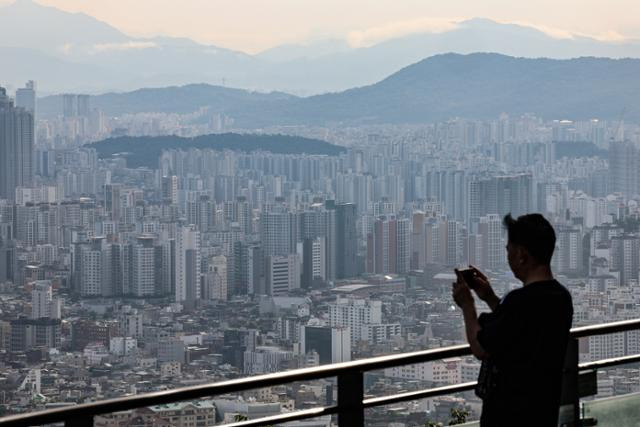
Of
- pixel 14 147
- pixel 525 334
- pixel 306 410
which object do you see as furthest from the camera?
pixel 14 147

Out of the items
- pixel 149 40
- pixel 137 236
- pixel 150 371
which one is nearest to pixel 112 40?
pixel 149 40

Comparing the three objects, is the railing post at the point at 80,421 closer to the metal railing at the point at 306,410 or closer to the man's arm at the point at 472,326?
the metal railing at the point at 306,410

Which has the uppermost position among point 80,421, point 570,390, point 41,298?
point 80,421

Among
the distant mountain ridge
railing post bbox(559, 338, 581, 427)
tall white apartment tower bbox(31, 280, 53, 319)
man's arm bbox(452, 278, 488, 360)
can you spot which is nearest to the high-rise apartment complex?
the distant mountain ridge

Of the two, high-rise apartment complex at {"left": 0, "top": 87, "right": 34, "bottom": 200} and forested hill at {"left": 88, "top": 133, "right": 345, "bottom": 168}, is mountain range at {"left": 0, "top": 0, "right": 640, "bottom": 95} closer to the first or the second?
high-rise apartment complex at {"left": 0, "top": 87, "right": 34, "bottom": 200}

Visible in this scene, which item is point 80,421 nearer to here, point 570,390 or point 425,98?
point 570,390

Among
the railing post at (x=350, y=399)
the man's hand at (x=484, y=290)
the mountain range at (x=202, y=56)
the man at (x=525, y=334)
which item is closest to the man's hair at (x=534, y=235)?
the man at (x=525, y=334)

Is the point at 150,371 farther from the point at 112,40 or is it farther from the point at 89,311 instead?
the point at 112,40

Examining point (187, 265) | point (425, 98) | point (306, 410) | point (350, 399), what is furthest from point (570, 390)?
point (425, 98)
